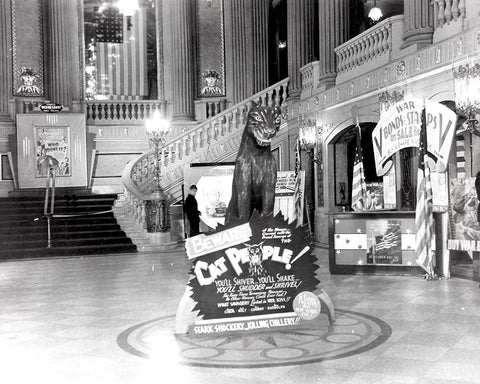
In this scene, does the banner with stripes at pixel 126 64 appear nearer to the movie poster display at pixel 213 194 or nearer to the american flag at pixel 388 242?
the movie poster display at pixel 213 194

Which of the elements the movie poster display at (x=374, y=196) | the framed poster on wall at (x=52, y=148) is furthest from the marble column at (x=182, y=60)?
the movie poster display at (x=374, y=196)

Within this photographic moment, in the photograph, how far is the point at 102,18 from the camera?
2002cm

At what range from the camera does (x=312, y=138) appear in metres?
15.2

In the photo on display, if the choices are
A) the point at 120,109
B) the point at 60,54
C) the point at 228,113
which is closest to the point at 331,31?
the point at 228,113

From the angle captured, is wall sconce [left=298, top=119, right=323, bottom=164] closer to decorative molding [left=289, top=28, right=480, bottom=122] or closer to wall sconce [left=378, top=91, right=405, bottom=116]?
decorative molding [left=289, top=28, right=480, bottom=122]

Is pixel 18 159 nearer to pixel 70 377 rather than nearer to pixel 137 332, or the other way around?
pixel 137 332

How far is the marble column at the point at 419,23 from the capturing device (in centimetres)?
1081

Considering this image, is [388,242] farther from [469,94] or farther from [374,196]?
[374,196]

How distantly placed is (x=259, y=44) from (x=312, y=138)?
655 cm

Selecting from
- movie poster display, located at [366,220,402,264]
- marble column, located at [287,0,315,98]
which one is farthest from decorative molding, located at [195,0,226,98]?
movie poster display, located at [366,220,402,264]

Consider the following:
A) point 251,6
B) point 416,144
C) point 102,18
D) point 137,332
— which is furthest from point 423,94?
point 102,18

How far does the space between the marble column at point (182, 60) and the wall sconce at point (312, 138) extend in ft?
18.2

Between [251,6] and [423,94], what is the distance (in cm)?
1092

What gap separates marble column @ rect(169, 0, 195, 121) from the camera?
20094 mm
